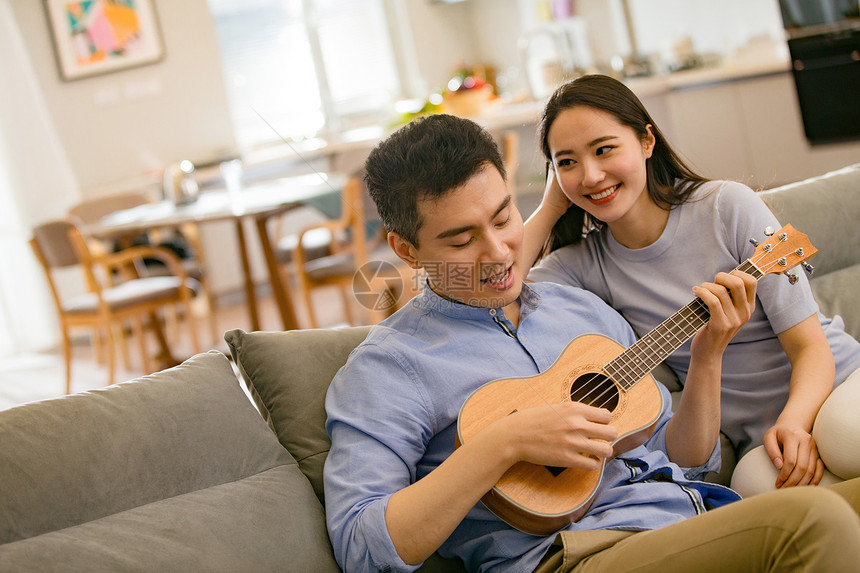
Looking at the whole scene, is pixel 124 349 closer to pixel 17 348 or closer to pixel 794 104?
pixel 17 348

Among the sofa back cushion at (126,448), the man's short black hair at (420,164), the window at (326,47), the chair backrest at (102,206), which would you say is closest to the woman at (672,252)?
the man's short black hair at (420,164)

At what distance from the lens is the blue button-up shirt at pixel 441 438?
1053mm

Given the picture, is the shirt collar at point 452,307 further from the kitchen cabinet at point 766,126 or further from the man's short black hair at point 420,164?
the kitchen cabinet at point 766,126

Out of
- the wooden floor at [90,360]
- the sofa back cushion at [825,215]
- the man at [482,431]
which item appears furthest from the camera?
the wooden floor at [90,360]

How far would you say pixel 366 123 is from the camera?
19.9 ft

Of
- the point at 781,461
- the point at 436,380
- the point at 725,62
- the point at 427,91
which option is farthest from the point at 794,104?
the point at 436,380

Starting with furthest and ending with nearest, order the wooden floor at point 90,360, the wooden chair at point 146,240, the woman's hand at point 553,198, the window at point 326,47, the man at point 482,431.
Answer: the window at point 326,47
the wooden chair at point 146,240
the wooden floor at point 90,360
the woman's hand at point 553,198
the man at point 482,431

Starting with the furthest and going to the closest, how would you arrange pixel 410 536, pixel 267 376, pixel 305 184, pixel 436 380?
pixel 305 184 → pixel 267 376 → pixel 436 380 → pixel 410 536

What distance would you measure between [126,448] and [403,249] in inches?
18.2

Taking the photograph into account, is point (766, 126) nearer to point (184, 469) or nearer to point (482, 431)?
point (482, 431)

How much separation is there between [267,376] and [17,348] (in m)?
4.59

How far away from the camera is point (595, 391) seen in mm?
1163

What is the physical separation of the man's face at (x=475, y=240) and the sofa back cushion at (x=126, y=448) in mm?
358

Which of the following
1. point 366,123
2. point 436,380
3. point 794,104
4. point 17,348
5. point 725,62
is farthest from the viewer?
point 366,123
